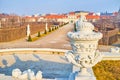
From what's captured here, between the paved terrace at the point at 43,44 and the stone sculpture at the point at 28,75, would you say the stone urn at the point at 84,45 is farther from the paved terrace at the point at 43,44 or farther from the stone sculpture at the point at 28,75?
the paved terrace at the point at 43,44

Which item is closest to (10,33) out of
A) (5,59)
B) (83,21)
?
(5,59)

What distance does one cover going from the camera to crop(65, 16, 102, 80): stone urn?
235 inches

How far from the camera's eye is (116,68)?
917 centimetres

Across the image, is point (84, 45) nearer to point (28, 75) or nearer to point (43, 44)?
point (28, 75)

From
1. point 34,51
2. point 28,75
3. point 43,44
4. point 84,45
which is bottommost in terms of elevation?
point 43,44

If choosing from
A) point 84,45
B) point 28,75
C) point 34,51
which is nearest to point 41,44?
point 34,51

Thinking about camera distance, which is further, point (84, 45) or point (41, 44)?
point (41, 44)

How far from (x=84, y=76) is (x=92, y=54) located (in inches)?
23.4

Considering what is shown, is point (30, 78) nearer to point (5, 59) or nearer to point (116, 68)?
point (116, 68)

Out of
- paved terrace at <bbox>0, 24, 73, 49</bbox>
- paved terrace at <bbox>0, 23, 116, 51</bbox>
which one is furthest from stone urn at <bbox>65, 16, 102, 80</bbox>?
paved terrace at <bbox>0, 24, 73, 49</bbox>

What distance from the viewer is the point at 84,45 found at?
6023 mm

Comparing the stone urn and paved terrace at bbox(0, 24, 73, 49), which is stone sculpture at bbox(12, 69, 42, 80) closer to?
the stone urn

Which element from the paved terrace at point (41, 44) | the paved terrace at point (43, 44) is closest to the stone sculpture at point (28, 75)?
the paved terrace at point (43, 44)

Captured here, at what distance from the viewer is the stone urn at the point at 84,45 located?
235 inches
